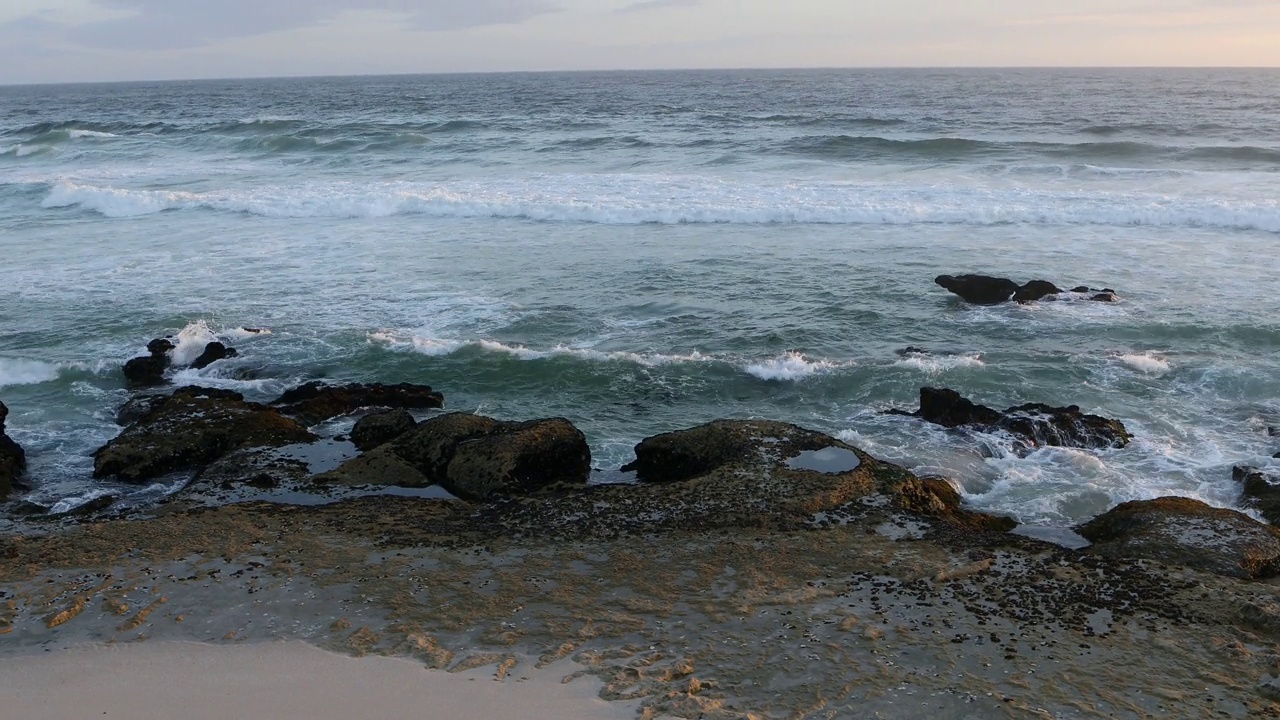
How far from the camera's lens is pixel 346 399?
1438 centimetres

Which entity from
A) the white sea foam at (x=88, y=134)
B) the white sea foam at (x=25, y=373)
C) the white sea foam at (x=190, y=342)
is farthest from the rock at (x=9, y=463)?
the white sea foam at (x=88, y=134)

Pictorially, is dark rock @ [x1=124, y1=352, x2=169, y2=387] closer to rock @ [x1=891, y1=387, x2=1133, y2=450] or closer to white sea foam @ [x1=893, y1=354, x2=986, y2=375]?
rock @ [x1=891, y1=387, x2=1133, y2=450]

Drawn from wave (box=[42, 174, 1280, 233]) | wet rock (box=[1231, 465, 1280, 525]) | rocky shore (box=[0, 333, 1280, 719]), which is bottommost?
wet rock (box=[1231, 465, 1280, 525])

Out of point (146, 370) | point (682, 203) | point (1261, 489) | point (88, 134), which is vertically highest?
point (88, 134)

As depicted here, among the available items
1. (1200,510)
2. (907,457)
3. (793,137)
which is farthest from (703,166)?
(1200,510)

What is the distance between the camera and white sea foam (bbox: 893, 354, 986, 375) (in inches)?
623

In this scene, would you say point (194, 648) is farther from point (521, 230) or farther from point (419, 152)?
point (419, 152)

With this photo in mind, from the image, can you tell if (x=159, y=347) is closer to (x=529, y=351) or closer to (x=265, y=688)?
(x=529, y=351)

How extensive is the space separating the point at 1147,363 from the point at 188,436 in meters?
13.9

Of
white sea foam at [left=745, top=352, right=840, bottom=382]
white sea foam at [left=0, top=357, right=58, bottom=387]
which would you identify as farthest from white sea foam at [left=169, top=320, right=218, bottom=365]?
white sea foam at [left=745, top=352, right=840, bottom=382]

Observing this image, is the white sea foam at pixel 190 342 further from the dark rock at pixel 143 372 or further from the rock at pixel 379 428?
the rock at pixel 379 428

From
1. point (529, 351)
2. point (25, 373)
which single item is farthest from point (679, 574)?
point (25, 373)

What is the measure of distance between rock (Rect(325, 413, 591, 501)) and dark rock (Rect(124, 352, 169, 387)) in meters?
5.96

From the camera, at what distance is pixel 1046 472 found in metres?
11.9
